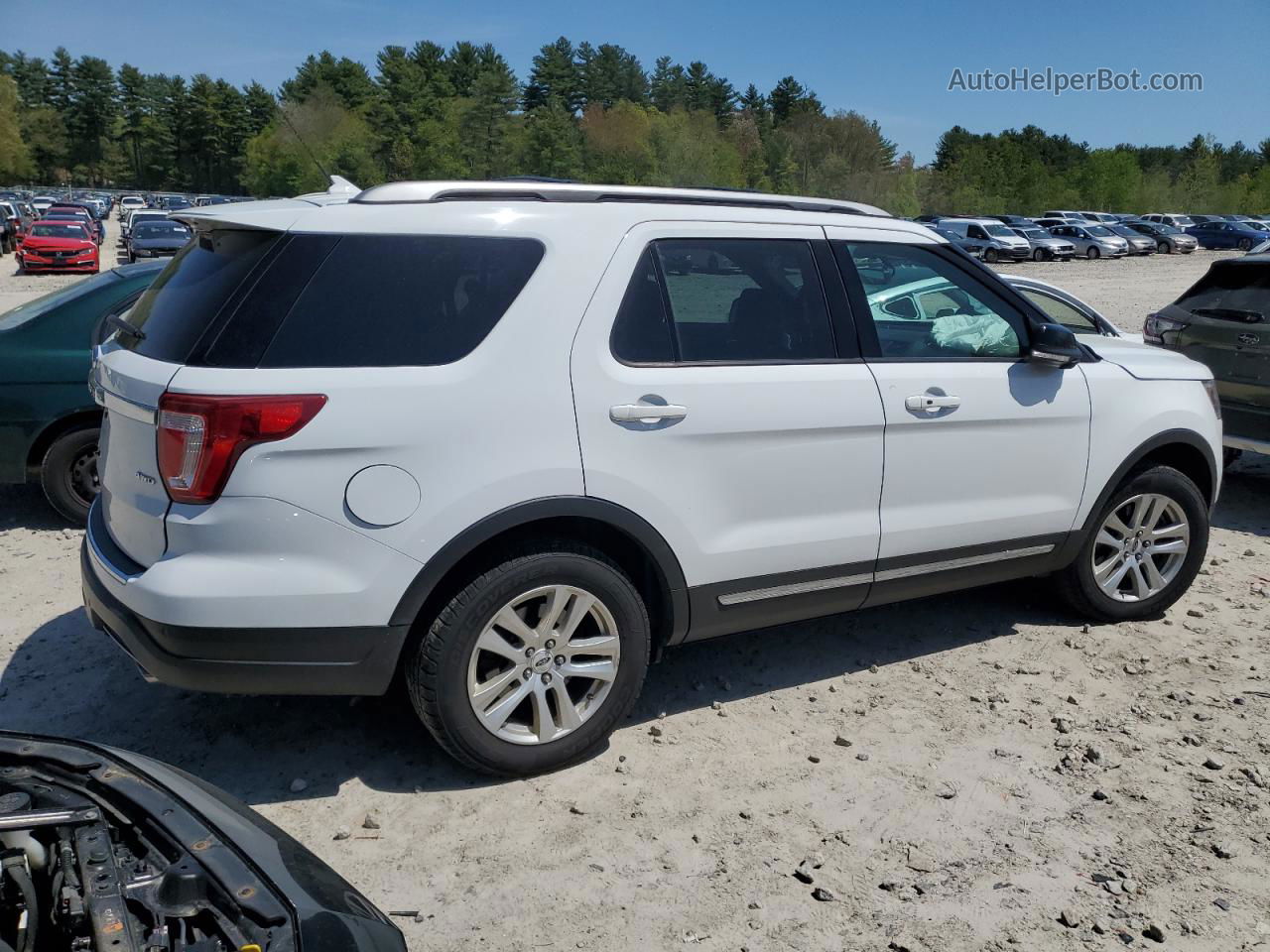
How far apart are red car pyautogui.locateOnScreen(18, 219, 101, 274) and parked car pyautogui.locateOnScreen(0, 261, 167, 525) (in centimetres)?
2468

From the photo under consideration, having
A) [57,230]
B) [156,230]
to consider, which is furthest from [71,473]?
[57,230]

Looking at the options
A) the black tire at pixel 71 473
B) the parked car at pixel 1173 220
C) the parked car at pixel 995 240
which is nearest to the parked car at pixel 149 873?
the black tire at pixel 71 473

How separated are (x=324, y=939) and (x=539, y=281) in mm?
2290

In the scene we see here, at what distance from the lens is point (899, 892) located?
3.21 m

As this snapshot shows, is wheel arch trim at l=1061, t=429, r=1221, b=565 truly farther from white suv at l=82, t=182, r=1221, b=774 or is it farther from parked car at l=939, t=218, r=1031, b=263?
parked car at l=939, t=218, r=1031, b=263

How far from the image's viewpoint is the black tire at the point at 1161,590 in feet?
16.8

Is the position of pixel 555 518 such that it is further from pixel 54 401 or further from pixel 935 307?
pixel 54 401

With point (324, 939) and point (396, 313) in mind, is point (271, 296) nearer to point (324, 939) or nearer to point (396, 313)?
point (396, 313)

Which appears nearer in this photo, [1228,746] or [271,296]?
[271,296]

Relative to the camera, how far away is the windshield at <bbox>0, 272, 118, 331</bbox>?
647 centimetres

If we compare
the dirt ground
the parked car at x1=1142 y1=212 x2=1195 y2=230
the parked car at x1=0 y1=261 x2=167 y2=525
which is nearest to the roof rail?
the dirt ground

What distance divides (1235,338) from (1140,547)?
316 cm

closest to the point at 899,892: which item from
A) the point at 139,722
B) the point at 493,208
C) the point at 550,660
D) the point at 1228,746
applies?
the point at 550,660

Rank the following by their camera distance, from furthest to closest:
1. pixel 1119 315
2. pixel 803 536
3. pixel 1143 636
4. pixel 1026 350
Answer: pixel 1119 315
pixel 1143 636
pixel 1026 350
pixel 803 536
